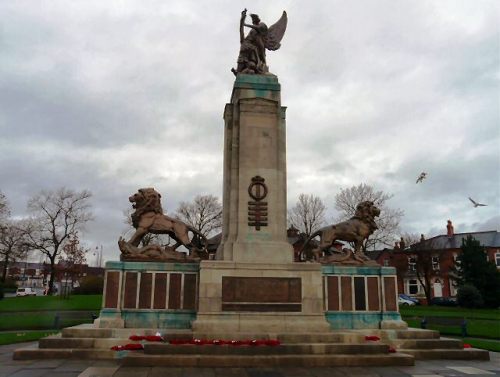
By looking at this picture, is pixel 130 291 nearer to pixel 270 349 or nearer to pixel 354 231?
pixel 270 349

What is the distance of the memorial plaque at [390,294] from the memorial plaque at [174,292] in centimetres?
760

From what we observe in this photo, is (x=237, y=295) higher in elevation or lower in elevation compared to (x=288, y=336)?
higher

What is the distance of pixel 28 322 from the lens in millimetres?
25922

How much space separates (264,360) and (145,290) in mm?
5635

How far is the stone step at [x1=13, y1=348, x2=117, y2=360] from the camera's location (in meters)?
12.7

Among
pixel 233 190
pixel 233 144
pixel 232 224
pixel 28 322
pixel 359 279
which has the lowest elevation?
pixel 28 322

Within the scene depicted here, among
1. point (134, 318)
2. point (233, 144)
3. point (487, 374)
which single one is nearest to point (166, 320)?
point (134, 318)

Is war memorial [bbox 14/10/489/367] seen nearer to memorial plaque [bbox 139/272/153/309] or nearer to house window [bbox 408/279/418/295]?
memorial plaque [bbox 139/272/153/309]

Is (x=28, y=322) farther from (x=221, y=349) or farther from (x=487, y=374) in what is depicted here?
(x=487, y=374)

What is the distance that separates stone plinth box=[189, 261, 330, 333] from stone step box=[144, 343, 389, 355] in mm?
1857

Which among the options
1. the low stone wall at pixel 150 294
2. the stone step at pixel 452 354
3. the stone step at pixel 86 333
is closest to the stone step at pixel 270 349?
the stone step at pixel 452 354

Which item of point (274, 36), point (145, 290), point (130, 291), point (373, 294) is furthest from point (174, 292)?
point (274, 36)

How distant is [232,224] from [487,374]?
29.5 ft

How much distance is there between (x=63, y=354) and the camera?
42.4 ft
